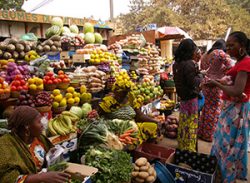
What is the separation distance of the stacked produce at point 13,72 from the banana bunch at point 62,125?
89cm

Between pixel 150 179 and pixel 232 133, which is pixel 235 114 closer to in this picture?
pixel 232 133

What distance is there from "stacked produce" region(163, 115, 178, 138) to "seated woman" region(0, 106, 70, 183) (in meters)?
3.90

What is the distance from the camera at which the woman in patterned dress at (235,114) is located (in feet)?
8.89

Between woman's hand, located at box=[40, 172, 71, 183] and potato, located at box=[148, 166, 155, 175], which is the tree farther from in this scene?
woman's hand, located at box=[40, 172, 71, 183]

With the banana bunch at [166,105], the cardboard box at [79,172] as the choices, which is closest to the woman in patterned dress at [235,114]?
the cardboard box at [79,172]

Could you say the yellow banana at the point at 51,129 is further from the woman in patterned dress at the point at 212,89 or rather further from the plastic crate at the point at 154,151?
the woman in patterned dress at the point at 212,89

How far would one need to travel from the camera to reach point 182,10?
19.2 metres

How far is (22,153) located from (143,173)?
1492 mm

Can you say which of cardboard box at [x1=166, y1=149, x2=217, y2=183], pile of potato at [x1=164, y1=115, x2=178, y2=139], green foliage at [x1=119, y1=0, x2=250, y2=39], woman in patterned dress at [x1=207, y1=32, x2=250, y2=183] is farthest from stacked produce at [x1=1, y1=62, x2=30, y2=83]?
green foliage at [x1=119, y1=0, x2=250, y2=39]

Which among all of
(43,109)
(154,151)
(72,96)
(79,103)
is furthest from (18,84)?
(154,151)

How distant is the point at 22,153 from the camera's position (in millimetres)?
1915

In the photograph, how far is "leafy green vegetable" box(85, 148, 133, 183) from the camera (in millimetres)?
2566

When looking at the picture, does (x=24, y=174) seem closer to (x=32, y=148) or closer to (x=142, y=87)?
(x=32, y=148)

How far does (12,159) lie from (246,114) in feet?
8.76
